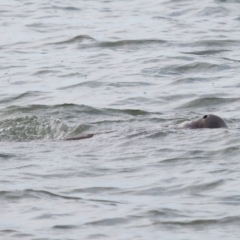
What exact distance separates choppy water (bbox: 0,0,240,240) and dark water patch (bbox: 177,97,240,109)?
1 cm

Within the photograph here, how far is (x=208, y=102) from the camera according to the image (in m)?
11.1

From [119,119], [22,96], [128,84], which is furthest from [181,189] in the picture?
[128,84]

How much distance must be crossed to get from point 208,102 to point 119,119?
57.6 inches

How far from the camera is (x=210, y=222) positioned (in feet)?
20.4

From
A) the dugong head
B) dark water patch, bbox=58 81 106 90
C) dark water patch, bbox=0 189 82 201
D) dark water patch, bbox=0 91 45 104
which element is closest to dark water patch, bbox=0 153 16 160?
dark water patch, bbox=0 189 82 201

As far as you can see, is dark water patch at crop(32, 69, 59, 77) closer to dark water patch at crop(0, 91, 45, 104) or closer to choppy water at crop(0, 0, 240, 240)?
choppy water at crop(0, 0, 240, 240)

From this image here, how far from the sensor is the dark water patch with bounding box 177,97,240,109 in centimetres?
1100

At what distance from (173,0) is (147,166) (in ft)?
41.5

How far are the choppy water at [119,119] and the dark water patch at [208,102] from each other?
0.01 m

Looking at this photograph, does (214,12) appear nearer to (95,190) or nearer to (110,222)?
(95,190)

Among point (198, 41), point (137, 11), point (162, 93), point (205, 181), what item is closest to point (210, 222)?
point (205, 181)

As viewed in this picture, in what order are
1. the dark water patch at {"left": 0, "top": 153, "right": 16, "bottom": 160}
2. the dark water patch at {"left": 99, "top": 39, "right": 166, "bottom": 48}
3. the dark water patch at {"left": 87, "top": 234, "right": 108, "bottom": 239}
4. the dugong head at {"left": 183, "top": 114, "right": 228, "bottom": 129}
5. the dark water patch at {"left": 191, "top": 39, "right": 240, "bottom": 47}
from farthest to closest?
the dark water patch at {"left": 99, "top": 39, "right": 166, "bottom": 48} → the dark water patch at {"left": 191, "top": 39, "right": 240, "bottom": 47} → the dugong head at {"left": 183, "top": 114, "right": 228, "bottom": 129} → the dark water patch at {"left": 0, "top": 153, "right": 16, "bottom": 160} → the dark water patch at {"left": 87, "top": 234, "right": 108, "bottom": 239}

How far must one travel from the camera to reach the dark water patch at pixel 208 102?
1100cm

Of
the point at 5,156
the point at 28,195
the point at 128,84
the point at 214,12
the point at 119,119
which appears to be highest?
the point at 28,195
